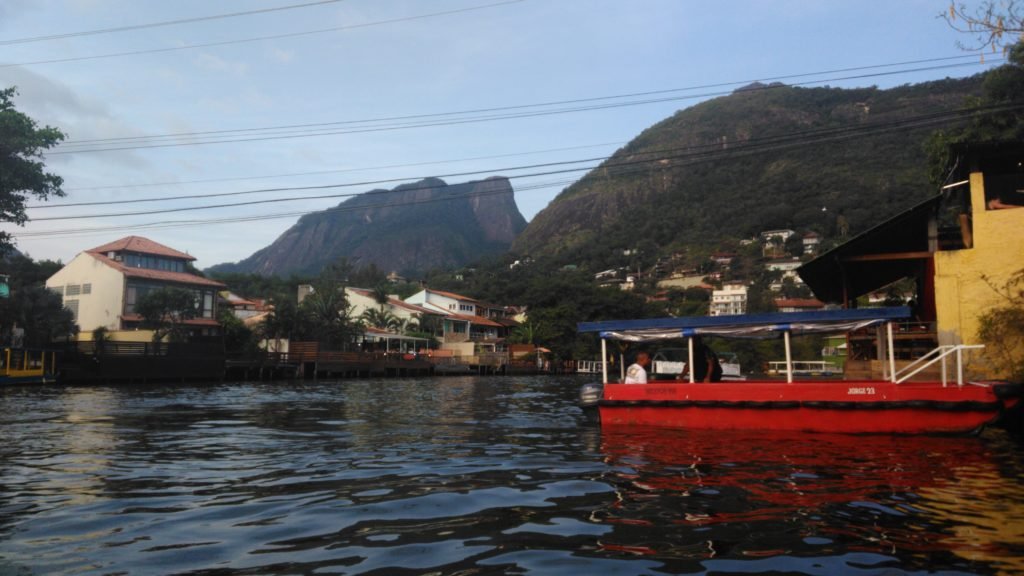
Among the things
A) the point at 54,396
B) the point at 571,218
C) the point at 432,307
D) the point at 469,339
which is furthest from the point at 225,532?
the point at 571,218

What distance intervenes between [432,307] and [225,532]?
7089cm

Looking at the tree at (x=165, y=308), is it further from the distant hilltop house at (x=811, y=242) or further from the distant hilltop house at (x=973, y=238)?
the distant hilltop house at (x=811, y=242)

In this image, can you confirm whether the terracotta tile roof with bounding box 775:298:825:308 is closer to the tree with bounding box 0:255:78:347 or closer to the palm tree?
the palm tree

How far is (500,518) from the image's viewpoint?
6465 mm

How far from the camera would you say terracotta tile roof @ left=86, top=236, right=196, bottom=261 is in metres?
50.7

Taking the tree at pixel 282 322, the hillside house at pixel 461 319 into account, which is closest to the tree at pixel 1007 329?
the tree at pixel 282 322

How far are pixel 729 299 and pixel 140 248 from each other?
7740 cm

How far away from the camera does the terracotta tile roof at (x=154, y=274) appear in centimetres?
4841

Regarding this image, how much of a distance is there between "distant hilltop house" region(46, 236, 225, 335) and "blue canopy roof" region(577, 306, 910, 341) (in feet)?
136

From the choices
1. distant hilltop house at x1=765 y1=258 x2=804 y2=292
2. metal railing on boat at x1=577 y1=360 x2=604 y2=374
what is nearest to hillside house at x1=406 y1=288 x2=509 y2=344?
metal railing on boat at x1=577 y1=360 x2=604 y2=374

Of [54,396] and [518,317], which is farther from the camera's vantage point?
[518,317]

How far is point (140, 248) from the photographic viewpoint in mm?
51656

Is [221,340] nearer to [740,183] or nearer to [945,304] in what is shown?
[945,304]

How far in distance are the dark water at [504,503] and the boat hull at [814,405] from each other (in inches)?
17.9
